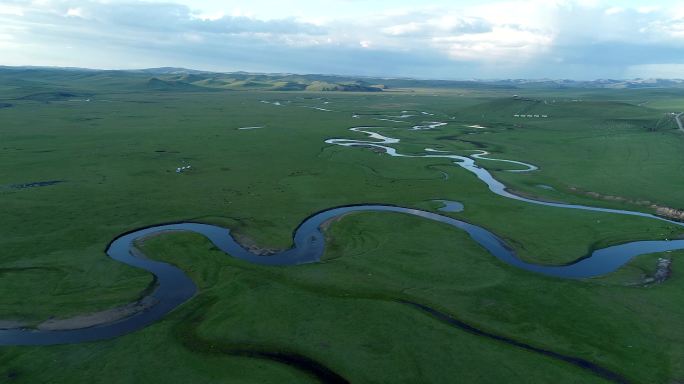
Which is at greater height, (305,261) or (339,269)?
(339,269)

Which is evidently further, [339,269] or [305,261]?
[305,261]

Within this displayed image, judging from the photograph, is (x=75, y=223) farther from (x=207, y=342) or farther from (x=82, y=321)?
(x=207, y=342)

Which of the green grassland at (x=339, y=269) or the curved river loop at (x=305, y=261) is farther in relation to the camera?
the curved river loop at (x=305, y=261)

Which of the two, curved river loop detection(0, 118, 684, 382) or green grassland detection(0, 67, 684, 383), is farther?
curved river loop detection(0, 118, 684, 382)
